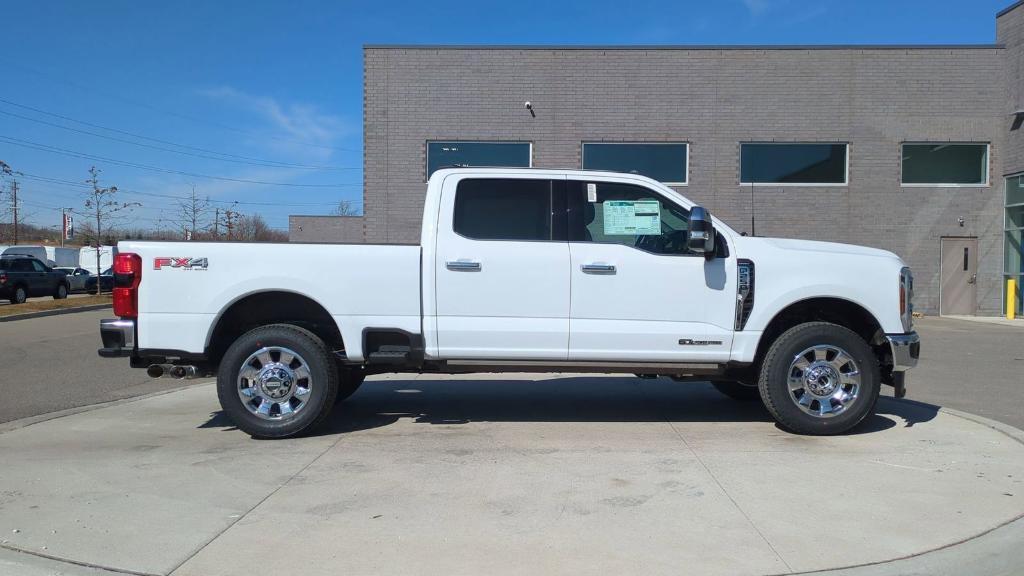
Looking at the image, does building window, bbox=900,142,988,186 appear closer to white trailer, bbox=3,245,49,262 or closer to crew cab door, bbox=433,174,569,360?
crew cab door, bbox=433,174,569,360

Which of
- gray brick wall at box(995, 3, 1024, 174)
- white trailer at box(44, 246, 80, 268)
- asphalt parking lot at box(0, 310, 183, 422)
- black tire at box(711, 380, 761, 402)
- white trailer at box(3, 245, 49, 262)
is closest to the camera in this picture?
black tire at box(711, 380, 761, 402)

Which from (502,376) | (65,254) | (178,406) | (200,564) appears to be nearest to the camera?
(200,564)

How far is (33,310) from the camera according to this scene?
21.9 m

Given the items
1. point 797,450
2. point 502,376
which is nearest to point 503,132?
point 502,376

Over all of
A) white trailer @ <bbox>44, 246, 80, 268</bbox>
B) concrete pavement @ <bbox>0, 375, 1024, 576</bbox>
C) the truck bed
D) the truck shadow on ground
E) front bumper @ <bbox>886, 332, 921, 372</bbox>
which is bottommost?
concrete pavement @ <bbox>0, 375, 1024, 576</bbox>

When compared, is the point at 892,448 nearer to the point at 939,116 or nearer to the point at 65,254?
the point at 939,116

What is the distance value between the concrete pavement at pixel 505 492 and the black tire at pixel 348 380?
525mm

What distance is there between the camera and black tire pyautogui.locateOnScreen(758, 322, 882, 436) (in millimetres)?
6137

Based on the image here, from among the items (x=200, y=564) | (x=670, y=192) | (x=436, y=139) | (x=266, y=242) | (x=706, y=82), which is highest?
(x=706, y=82)

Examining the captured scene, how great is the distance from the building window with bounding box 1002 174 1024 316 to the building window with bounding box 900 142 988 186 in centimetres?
71

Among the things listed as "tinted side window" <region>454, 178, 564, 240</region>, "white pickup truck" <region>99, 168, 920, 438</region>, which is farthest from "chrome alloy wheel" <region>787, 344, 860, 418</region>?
"tinted side window" <region>454, 178, 564, 240</region>

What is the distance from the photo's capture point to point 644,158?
20.0 meters

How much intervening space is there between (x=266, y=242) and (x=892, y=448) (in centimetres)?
538

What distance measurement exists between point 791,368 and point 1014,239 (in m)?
17.7
